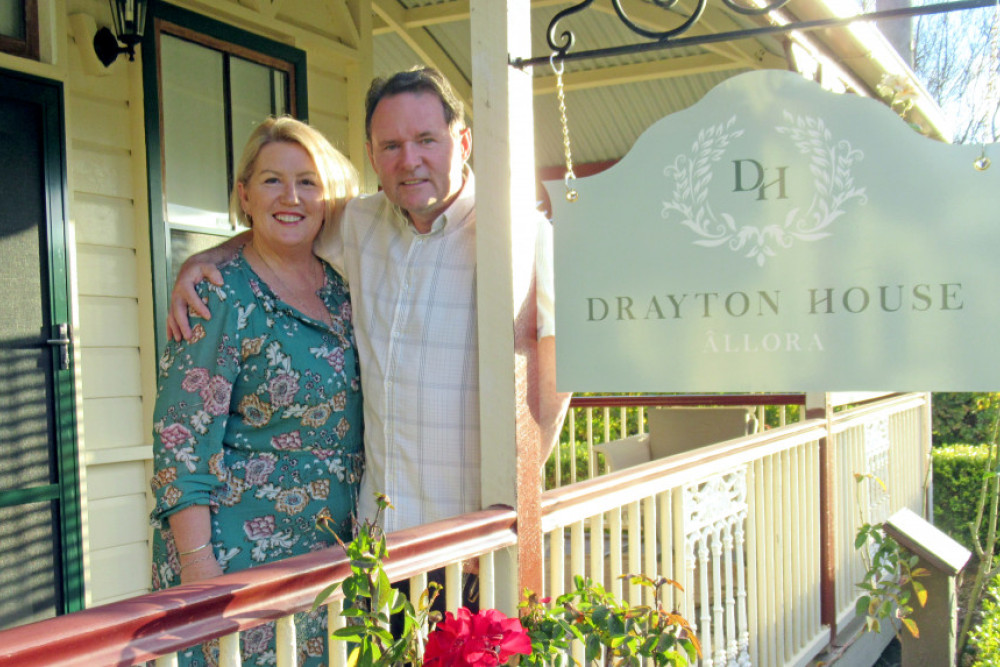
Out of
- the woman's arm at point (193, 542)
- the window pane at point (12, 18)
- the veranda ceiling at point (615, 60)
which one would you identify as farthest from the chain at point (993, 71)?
the window pane at point (12, 18)

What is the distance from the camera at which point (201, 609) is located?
1356 mm

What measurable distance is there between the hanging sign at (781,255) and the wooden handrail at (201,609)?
1.53 ft

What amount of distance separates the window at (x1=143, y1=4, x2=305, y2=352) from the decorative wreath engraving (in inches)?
93.9

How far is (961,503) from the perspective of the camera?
10406 millimetres

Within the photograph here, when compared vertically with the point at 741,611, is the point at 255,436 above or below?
above

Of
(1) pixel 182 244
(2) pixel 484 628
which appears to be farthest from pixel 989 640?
(1) pixel 182 244

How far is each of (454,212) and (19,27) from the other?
6.77 feet

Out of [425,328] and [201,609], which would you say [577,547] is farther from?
[201,609]

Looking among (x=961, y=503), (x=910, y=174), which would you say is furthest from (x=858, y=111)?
(x=961, y=503)

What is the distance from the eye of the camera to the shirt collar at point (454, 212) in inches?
82.9

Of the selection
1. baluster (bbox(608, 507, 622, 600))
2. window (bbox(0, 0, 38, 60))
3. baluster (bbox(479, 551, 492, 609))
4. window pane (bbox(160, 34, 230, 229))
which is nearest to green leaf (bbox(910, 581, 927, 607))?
baluster (bbox(608, 507, 622, 600))

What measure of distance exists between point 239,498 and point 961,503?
33.4ft

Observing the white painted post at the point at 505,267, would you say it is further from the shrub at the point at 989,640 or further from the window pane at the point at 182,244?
the shrub at the point at 989,640

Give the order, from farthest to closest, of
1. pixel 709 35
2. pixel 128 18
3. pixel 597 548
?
pixel 128 18
pixel 597 548
pixel 709 35
